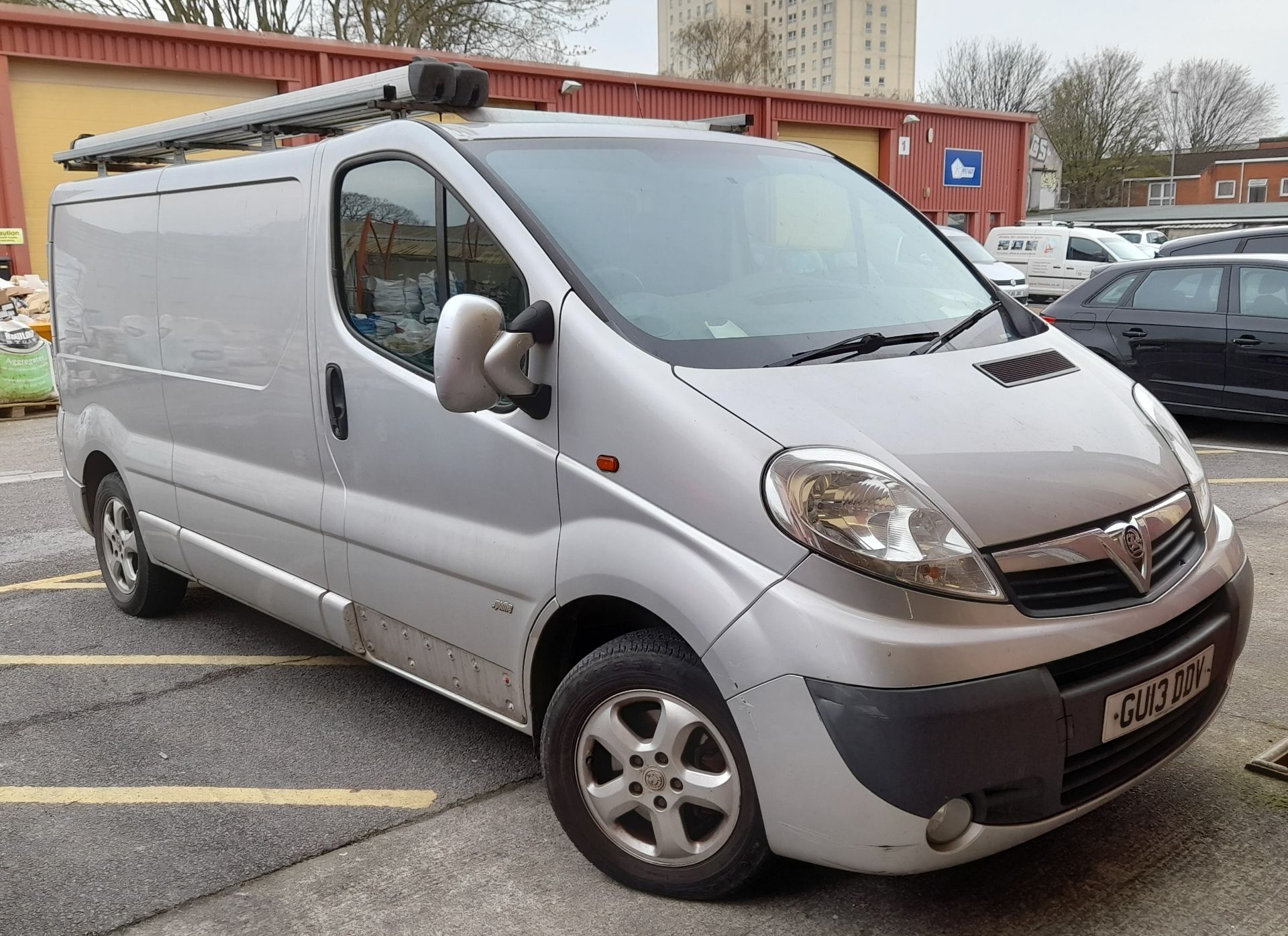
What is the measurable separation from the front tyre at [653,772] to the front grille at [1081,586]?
673 millimetres

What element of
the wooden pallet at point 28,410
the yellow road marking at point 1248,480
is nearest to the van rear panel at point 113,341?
the yellow road marking at point 1248,480

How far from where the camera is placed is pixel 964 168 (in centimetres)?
3144

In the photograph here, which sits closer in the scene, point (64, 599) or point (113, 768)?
point (113, 768)

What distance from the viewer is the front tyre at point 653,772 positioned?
8.46ft

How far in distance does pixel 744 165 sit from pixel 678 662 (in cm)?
171

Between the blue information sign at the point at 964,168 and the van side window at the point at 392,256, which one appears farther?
the blue information sign at the point at 964,168

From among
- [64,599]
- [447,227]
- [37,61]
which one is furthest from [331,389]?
[37,61]

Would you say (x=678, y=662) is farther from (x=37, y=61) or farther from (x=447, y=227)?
(x=37, y=61)

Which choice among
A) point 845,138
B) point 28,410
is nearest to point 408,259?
point 28,410

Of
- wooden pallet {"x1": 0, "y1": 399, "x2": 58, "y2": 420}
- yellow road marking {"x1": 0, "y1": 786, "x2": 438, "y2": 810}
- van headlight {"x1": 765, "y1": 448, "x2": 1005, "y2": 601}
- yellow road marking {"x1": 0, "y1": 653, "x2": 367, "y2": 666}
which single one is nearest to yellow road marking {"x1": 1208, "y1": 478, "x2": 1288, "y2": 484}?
yellow road marking {"x1": 0, "y1": 653, "x2": 367, "y2": 666}

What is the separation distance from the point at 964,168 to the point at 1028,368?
99.6 feet

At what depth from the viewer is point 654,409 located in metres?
2.64

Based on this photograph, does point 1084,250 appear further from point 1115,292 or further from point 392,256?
point 392,256

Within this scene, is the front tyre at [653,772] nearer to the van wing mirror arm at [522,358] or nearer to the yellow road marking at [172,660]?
the van wing mirror arm at [522,358]
